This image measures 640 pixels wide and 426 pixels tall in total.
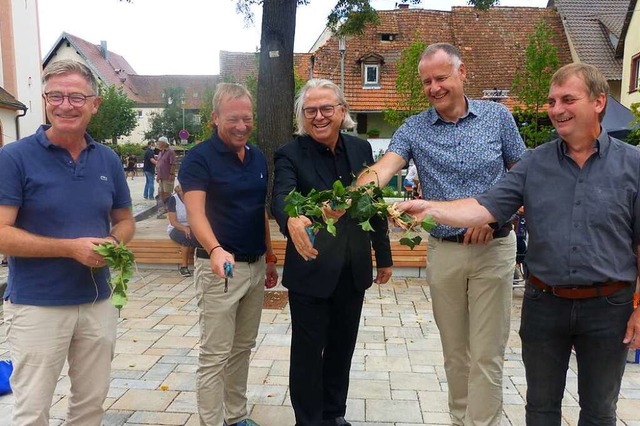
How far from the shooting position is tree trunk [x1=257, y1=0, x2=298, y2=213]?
30.1 feet

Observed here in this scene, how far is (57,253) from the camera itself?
7.30 feet

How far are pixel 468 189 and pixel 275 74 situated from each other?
23.1 ft

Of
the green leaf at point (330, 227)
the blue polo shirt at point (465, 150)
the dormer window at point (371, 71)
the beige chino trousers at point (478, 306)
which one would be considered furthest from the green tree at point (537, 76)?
the green leaf at point (330, 227)

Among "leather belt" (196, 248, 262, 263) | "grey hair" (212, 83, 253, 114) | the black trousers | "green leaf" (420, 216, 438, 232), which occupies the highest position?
"grey hair" (212, 83, 253, 114)

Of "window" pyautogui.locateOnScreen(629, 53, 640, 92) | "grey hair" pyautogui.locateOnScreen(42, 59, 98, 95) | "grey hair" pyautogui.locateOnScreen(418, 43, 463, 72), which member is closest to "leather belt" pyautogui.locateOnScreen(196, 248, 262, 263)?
"grey hair" pyautogui.locateOnScreen(42, 59, 98, 95)

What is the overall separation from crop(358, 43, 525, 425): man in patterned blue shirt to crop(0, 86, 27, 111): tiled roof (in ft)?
64.0

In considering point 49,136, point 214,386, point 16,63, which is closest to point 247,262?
point 214,386

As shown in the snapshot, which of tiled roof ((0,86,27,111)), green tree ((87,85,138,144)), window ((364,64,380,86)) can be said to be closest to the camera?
tiled roof ((0,86,27,111))

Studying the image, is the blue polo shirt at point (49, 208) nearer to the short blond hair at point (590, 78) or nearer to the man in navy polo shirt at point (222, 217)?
the man in navy polo shirt at point (222, 217)

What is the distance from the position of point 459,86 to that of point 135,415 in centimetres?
279

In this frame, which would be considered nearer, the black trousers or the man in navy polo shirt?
the man in navy polo shirt

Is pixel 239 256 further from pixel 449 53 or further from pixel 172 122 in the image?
pixel 172 122

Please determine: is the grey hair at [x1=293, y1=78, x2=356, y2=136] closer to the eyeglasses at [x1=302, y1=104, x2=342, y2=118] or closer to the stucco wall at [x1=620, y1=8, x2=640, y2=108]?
the eyeglasses at [x1=302, y1=104, x2=342, y2=118]

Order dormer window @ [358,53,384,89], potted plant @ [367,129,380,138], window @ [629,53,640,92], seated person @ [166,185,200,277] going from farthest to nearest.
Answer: dormer window @ [358,53,384,89] → potted plant @ [367,129,380,138] → window @ [629,53,640,92] → seated person @ [166,185,200,277]
